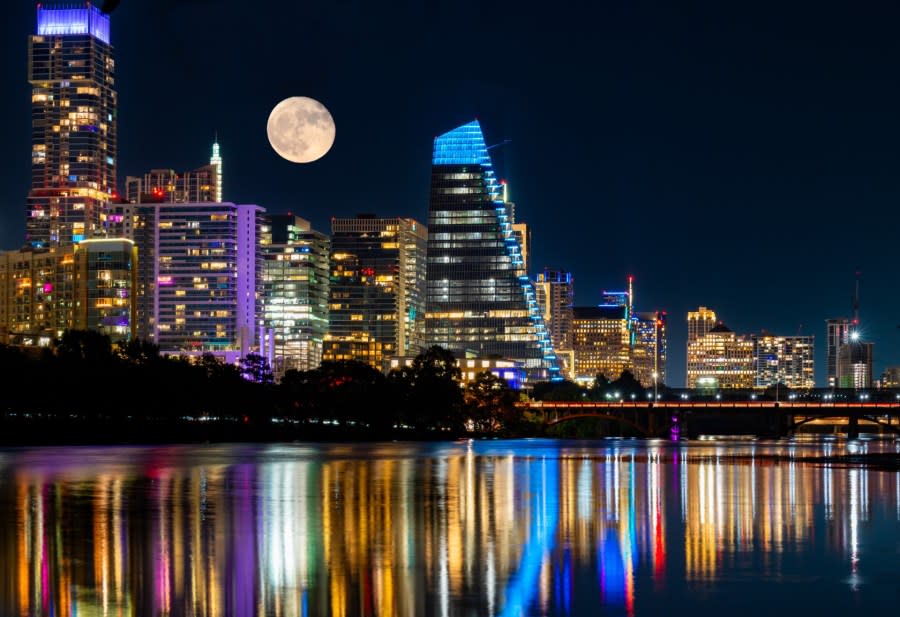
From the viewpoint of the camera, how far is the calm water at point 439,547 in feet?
100

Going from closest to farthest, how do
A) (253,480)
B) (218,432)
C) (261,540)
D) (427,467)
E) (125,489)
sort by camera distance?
(261,540)
(125,489)
(253,480)
(427,467)
(218,432)

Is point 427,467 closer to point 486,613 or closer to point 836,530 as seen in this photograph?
point 836,530

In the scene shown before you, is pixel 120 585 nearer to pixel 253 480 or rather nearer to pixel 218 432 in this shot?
pixel 253 480

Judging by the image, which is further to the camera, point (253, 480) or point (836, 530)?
point (253, 480)

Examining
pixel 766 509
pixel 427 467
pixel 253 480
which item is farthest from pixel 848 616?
pixel 427 467

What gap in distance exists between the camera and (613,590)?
3241 cm

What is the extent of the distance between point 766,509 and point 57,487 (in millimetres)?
33940

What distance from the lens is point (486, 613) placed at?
2872 cm

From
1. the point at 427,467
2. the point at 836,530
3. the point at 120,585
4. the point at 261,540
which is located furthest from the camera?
the point at 427,467

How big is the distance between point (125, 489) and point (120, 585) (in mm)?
33277

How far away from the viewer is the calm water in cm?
3056

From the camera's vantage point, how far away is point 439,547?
40.2 metres

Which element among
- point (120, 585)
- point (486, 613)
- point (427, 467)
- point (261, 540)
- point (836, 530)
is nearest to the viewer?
point (486, 613)

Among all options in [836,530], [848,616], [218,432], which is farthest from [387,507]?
[218,432]
